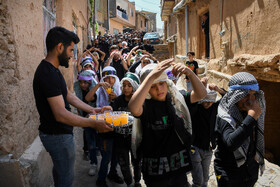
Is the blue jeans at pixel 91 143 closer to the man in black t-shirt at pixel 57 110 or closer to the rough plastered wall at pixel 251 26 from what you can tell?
A: the man in black t-shirt at pixel 57 110

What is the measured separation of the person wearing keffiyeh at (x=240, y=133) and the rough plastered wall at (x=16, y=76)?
2.08 m

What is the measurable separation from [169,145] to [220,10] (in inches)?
228

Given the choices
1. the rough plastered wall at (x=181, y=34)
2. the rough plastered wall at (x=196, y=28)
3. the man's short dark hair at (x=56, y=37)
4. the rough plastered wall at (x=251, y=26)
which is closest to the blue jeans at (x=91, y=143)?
the man's short dark hair at (x=56, y=37)

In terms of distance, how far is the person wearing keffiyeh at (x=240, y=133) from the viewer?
1.94m

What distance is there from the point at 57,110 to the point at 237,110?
5.36 ft

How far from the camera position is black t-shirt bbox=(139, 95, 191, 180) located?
75.4 inches

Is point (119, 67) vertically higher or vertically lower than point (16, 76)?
higher

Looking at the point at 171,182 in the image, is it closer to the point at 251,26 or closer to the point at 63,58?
the point at 63,58

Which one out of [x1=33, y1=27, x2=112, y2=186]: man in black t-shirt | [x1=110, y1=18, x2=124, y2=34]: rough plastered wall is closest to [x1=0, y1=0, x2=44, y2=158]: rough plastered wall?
[x1=33, y1=27, x2=112, y2=186]: man in black t-shirt

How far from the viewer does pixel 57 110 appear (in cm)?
184

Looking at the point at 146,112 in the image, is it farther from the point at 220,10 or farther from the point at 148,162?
the point at 220,10

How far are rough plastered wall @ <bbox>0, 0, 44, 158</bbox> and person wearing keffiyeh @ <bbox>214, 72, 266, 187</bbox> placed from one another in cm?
208

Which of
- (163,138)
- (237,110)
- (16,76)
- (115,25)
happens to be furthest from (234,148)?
(115,25)

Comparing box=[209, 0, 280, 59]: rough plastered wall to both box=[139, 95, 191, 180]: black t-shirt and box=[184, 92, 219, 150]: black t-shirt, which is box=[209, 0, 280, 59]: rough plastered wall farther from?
box=[139, 95, 191, 180]: black t-shirt
